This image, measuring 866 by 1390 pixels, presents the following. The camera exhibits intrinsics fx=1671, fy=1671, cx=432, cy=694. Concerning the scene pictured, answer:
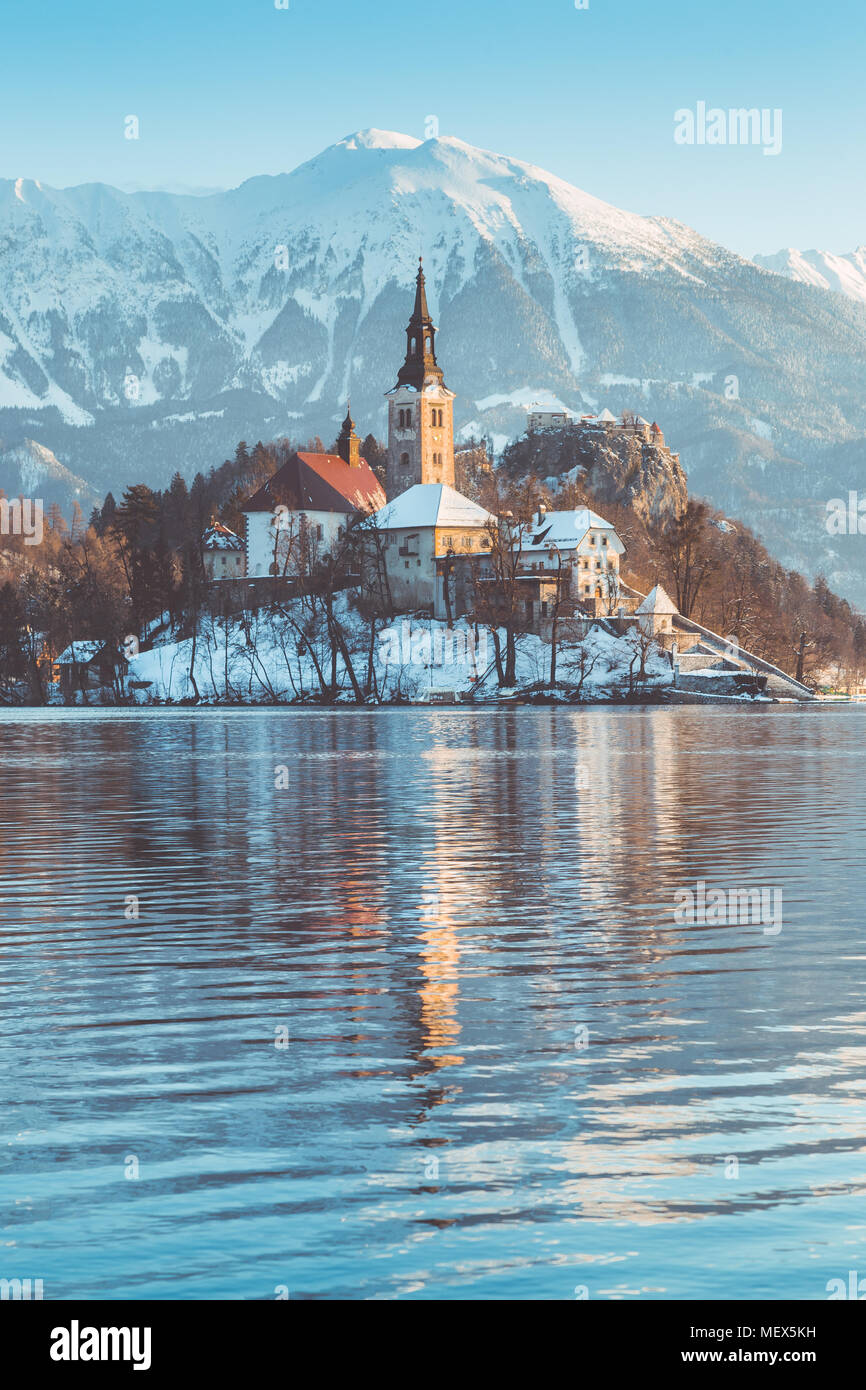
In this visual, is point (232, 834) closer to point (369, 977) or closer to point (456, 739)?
point (369, 977)

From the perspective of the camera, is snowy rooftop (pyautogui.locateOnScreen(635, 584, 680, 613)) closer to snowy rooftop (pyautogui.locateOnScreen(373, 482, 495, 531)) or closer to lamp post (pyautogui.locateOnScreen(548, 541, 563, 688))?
lamp post (pyautogui.locateOnScreen(548, 541, 563, 688))

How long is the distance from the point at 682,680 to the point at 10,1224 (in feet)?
466

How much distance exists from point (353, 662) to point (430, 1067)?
153 m

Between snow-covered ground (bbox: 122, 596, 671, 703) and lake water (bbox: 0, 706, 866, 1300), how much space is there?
119 m

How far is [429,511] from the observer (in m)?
178

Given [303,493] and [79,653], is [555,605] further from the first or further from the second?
[79,653]

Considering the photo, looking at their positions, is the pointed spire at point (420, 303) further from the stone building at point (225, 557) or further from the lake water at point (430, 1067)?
the lake water at point (430, 1067)

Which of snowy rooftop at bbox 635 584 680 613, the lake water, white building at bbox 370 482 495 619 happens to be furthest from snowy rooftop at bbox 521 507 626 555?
the lake water

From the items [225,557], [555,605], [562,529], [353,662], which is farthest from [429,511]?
[225,557]

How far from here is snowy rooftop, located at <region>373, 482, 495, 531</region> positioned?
582 ft

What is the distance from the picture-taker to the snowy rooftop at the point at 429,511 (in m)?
178
